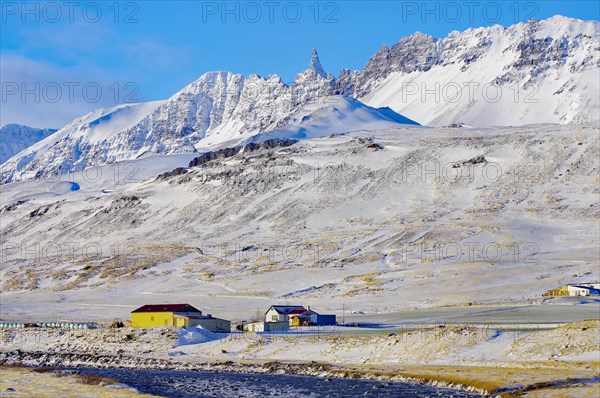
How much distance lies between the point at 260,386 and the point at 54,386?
13839 millimetres

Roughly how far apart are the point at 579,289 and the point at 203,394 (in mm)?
83515

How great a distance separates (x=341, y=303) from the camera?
140m

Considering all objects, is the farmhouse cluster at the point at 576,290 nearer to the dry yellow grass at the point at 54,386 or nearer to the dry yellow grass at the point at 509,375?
the dry yellow grass at the point at 509,375

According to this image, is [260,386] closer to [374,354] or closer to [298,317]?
[374,354]

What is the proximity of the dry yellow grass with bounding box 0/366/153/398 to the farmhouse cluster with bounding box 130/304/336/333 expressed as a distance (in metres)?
31.9

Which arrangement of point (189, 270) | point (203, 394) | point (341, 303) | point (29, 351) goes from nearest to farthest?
point (203, 394) → point (29, 351) → point (341, 303) → point (189, 270)

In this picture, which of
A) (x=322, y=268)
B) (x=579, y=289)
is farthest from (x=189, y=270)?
(x=579, y=289)

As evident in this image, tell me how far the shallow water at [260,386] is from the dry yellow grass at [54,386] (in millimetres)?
2597

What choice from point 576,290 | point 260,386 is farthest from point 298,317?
point 260,386

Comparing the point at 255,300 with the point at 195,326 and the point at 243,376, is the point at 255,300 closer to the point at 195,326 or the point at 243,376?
the point at 195,326

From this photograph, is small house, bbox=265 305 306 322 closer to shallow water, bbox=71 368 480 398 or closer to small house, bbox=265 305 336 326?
small house, bbox=265 305 336 326

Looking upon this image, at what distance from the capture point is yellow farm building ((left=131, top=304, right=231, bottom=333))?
10144 cm

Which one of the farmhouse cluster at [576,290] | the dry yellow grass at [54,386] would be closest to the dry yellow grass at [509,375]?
the dry yellow grass at [54,386]

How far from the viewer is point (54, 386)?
60594mm
